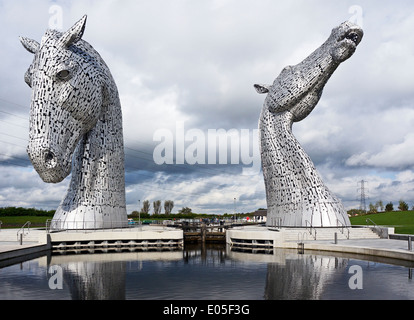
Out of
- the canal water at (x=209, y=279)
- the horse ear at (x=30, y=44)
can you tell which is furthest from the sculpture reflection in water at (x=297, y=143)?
the horse ear at (x=30, y=44)

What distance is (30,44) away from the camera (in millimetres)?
16781

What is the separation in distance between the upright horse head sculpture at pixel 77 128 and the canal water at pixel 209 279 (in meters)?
4.18

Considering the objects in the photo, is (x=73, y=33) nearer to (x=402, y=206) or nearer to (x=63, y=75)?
(x=63, y=75)

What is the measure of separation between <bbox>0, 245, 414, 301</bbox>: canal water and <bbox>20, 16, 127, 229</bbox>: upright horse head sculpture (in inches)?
164

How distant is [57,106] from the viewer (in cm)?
1547

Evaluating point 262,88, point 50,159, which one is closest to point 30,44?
point 50,159

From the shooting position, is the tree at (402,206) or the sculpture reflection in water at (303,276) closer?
the sculpture reflection in water at (303,276)

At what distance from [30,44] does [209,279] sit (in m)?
13.3

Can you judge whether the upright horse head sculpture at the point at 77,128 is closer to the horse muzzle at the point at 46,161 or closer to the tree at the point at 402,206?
the horse muzzle at the point at 46,161

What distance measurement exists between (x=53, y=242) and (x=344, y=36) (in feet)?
55.0

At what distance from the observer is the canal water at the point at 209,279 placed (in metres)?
8.06

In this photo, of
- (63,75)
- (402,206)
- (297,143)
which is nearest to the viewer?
(63,75)
